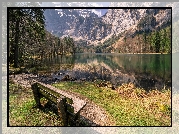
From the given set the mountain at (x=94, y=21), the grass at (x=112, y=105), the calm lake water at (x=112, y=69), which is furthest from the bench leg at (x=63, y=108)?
the mountain at (x=94, y=21)

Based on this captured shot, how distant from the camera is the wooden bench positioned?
16.1ft

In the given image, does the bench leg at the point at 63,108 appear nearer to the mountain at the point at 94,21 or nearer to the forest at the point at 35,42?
the forest at the point at 35,42

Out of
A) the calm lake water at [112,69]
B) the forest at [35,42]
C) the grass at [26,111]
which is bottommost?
the grass at [26,111]

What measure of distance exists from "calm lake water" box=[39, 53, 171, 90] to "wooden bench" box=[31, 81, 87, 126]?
2.23 feet

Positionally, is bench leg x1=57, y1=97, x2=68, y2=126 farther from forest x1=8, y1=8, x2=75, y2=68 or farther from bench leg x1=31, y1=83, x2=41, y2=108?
forest x1=8, y1=8, x2=75, y2=68

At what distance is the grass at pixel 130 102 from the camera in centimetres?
592

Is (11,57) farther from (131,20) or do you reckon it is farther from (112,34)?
(131,20)

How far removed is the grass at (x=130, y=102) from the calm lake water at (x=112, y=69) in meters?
0.23

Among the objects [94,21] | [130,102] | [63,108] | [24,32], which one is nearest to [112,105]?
[130,102]

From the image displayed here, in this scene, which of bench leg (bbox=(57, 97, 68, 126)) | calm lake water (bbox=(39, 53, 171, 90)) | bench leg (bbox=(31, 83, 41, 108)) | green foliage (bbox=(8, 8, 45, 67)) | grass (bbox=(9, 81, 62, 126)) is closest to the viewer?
bench leg (bbox=(57, 97, 68, 126))

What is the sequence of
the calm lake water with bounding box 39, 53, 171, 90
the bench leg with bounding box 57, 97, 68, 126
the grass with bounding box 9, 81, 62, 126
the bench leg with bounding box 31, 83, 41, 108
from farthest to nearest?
the calm lake water with bounding box 39, 53, 171, 90 < the bench leg with bounding box 31, 83, 41, 108 < the grass with bounding box 9, 81, 62, 126 < the bench leg with bounding box 57, 97, 68, 126

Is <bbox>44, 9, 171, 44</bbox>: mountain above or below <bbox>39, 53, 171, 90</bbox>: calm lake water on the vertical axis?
above

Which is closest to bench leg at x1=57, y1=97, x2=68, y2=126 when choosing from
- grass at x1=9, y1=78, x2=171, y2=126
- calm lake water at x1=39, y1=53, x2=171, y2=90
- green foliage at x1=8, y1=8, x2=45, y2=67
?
grass at x1=9, y1=78, x2=171, y2=126

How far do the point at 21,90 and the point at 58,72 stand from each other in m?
1.05
